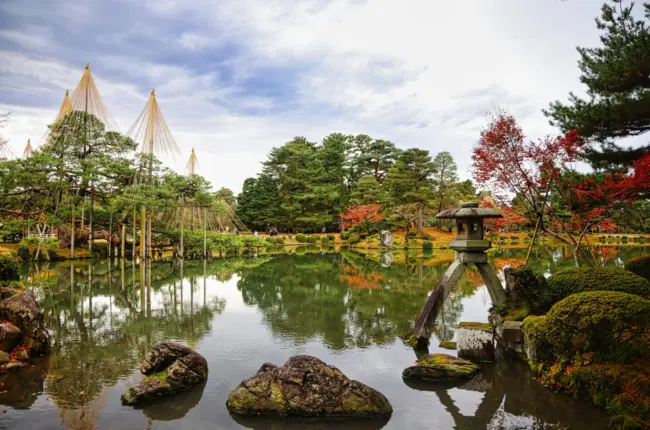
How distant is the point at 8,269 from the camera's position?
12.0 metres

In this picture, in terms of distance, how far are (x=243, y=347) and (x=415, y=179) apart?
97.4 feet

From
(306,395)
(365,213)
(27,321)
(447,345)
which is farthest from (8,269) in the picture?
(365,213)

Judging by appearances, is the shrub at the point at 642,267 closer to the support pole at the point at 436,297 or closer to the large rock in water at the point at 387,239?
the support pole at the point at 436,297

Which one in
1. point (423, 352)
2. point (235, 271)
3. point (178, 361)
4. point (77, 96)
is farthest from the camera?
point (77, 96)

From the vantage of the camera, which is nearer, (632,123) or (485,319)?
(632,123)

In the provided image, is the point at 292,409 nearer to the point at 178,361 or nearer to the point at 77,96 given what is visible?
the point at 178,361

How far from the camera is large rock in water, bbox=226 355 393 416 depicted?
4.71 meters

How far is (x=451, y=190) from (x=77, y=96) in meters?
30.1

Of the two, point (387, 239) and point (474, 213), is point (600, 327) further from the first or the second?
point (387, 239)

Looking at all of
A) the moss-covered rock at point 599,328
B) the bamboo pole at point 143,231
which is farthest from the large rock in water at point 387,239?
the moss-covered rock at point 599,328

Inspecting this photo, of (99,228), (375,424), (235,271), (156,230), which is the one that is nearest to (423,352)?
(375,424)

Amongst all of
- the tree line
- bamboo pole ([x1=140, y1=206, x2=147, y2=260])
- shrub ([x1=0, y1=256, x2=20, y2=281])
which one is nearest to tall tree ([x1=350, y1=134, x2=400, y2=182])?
the tree line

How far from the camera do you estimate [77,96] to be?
21.4 m

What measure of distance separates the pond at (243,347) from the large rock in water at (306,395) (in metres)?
0.17
